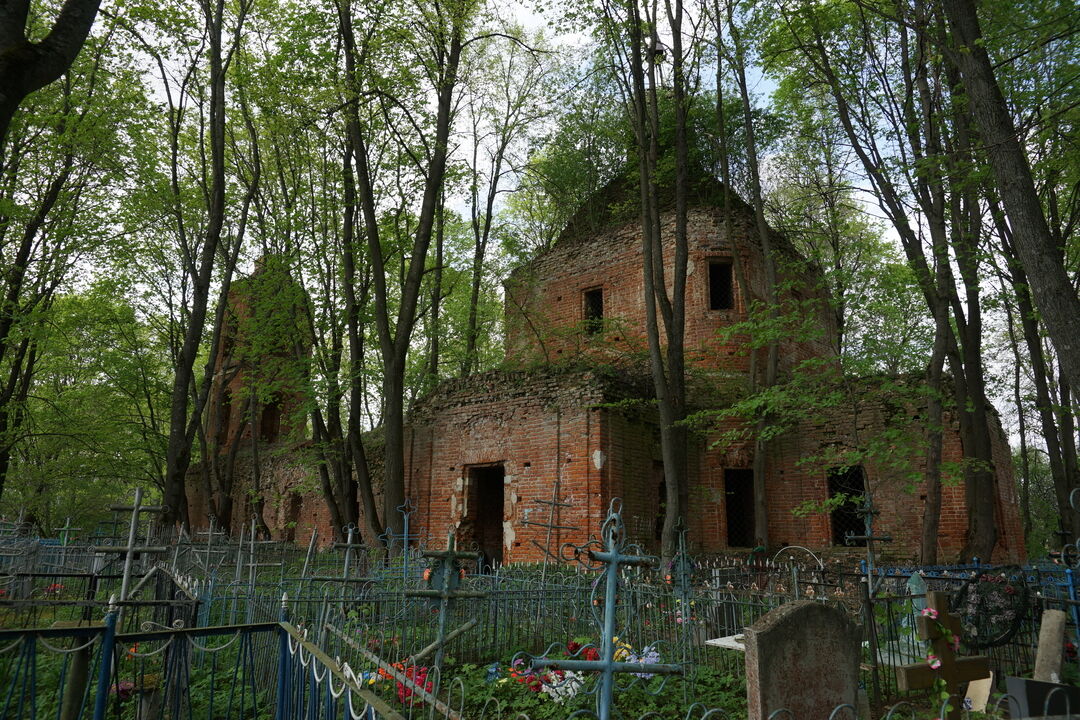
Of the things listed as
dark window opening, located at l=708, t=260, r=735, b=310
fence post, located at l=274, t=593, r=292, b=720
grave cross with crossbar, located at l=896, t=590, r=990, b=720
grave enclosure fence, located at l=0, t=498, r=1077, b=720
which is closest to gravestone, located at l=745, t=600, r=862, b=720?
grave enclosure fence, located at l=0, t=498, r=1077, b=720

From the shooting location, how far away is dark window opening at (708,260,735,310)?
17234mm

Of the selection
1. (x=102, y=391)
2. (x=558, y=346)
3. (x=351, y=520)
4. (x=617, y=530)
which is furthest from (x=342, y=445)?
(x=617, y=530)

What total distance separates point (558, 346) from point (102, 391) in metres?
14.1

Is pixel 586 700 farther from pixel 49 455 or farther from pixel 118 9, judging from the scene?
pixel 49 455

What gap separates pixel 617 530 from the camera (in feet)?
10.8

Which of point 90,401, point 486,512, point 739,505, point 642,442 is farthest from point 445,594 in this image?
point 90,401

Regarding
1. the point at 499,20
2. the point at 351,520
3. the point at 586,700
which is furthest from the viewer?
the point at 351,520

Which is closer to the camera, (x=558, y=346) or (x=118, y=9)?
(x=118, y=9)

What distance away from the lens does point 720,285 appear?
17.5 metres

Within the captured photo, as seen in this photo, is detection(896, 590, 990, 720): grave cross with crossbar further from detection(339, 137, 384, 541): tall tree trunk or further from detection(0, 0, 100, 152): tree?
detection(339, 137, 384, 541): tall tree trunk

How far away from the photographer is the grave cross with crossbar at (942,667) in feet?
14.8

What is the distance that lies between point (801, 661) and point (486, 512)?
12.5 metres

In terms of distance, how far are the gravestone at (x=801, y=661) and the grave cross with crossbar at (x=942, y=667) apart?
0.38 m

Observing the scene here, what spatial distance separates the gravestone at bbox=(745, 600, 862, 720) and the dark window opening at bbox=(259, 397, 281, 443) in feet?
87.1
